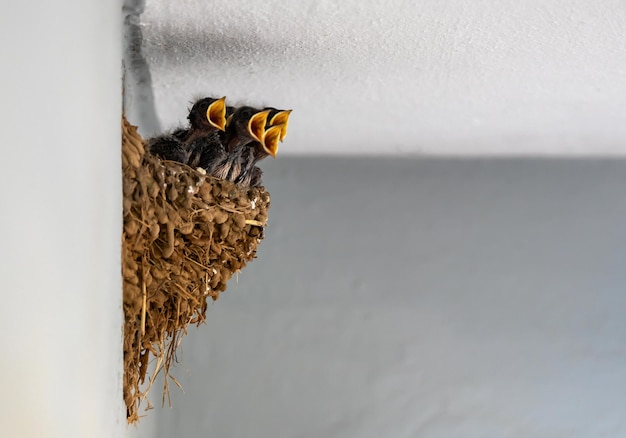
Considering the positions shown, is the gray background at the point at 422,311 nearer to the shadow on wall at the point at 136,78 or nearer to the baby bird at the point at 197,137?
the shadow on wall at the point at 136,78

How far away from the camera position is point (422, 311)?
2.17 metres

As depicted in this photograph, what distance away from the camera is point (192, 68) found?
1.54 m

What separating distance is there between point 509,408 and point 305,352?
2.02 ft

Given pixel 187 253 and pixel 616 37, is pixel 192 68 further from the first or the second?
pixel 616 37

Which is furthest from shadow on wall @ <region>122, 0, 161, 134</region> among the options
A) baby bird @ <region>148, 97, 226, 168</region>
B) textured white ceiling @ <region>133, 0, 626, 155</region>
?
baby bird @ <region>148, 97, 226, 168</region>

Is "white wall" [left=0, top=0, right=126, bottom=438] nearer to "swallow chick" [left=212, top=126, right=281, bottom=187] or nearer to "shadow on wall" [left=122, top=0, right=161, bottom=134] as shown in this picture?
"shadow on wall" [left=122, top=0, right=161, bottom=134]

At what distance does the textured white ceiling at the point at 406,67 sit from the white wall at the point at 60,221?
405mm

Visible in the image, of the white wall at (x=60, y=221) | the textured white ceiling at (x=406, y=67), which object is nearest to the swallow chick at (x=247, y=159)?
the textured white ceiling at (x=406, y=67)

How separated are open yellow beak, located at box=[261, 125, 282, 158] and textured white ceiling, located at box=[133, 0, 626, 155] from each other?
0.59 feet

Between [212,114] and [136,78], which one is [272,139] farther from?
[136,78]

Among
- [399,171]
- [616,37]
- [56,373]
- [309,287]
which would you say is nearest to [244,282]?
[309,287]

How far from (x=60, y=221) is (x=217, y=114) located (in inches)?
23.9

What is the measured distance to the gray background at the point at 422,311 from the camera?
2.10m

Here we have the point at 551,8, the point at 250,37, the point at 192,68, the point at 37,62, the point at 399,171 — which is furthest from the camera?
the point at 399,171
